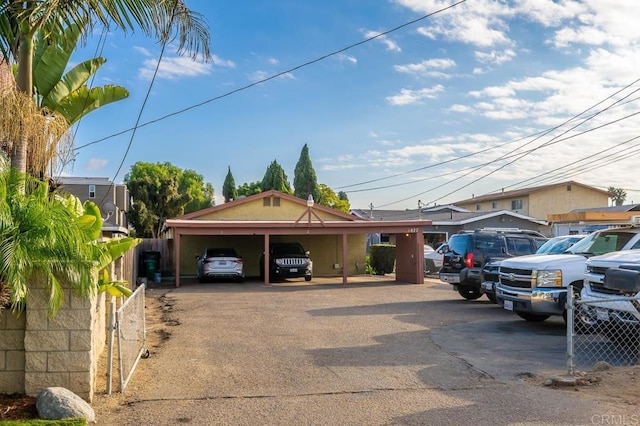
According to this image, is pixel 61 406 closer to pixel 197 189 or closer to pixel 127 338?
pixel 127 338

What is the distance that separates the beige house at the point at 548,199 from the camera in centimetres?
4572

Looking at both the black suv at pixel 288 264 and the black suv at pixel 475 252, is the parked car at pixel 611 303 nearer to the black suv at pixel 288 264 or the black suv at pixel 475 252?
the black suv at pixel 475 252

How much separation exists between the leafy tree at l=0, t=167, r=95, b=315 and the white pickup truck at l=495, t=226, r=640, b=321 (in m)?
8.50

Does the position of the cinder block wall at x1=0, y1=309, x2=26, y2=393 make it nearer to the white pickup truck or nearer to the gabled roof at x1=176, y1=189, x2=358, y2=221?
the white pickup truck

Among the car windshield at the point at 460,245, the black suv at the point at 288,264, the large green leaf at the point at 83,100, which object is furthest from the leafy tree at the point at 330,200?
the large green leaf at the point at 83,100

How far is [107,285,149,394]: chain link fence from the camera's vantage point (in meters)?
6.44

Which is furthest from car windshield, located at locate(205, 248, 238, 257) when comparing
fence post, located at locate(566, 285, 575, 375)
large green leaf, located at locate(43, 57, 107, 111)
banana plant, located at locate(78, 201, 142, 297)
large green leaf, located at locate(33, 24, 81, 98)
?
fence post, located at locate(566, 285, 575, 375)

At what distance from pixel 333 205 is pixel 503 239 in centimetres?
3726

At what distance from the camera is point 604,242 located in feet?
40.6

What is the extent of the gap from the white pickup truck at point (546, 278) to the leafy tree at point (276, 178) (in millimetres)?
46072

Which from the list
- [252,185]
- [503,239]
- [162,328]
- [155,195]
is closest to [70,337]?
[162,328]

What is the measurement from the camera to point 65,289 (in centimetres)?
611

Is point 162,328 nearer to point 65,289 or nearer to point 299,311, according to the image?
point 299,311

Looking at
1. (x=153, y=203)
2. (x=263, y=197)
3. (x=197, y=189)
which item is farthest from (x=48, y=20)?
(x=197, y=189)
